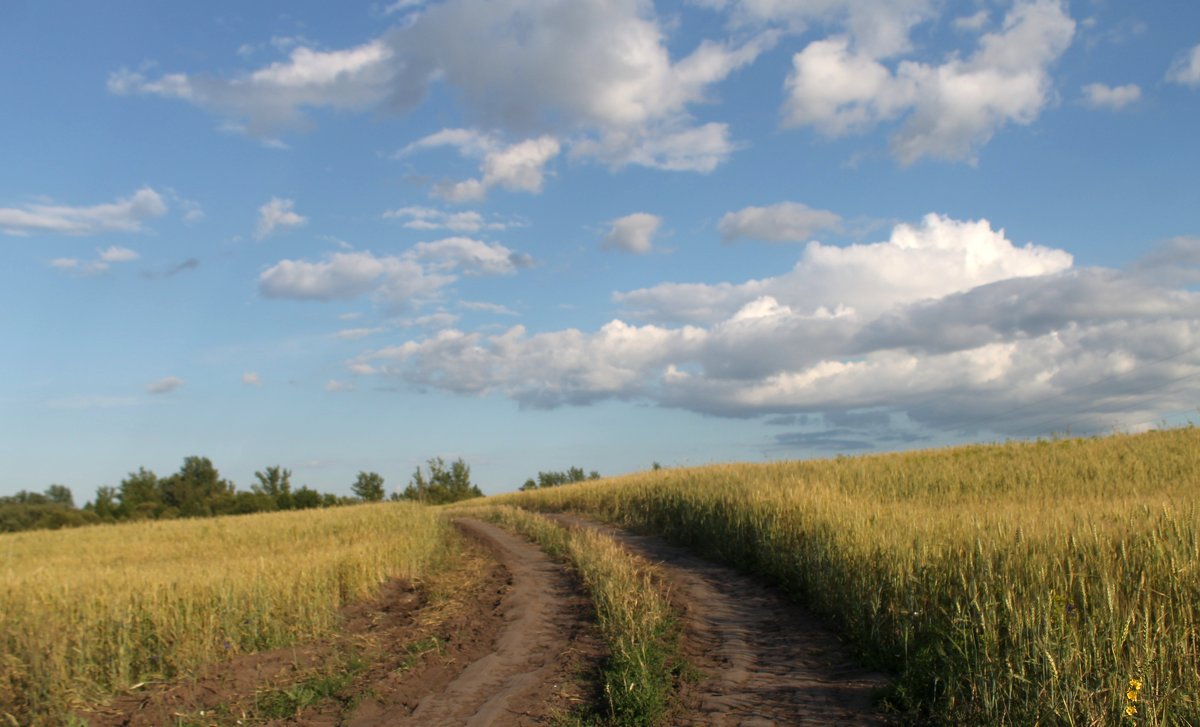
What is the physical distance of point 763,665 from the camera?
8.00 m

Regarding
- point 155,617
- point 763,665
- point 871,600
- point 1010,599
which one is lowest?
point 763,665

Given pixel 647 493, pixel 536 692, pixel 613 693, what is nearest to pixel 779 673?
pixel 613 693

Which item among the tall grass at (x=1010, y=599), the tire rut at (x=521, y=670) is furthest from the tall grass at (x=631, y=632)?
the tall grass at (x=1010, y=599)

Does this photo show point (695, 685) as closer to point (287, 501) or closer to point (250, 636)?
point (250, 636)

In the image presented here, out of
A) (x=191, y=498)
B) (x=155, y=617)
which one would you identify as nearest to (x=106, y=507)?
(x=191, y=498)

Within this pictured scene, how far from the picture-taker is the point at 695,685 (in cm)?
738

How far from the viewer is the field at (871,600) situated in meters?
5.71

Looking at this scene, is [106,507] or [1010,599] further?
[106,507]

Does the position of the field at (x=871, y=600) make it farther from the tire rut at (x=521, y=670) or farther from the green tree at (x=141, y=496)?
the green tree at (x=141, y=496)

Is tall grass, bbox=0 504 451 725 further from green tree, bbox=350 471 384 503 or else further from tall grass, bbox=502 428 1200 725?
green tree, bbox=350 471 384 503

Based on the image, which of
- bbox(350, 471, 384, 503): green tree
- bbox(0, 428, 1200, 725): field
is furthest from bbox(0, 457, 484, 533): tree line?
bbox(0, 428, 1200, 725): field

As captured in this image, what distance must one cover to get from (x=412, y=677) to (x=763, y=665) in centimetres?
380

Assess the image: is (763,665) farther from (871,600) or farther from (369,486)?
(369,486)

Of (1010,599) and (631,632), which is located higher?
(1010,599)
